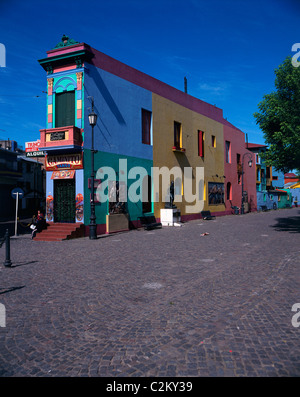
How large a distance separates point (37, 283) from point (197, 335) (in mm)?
4029

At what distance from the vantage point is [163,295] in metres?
5.56

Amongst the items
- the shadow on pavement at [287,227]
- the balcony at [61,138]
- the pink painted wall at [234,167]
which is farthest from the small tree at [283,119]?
the pink painted wall at [234,167]

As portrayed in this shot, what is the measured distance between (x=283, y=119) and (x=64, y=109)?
1140 cm

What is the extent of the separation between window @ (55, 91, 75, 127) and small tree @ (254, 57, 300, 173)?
9907 millimetres

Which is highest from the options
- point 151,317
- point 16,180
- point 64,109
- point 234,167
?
point 64,109

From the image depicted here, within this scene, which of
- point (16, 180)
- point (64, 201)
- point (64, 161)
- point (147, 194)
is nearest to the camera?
point (64, 161)

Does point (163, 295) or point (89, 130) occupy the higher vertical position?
point (89, 130)

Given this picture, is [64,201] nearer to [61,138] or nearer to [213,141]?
[61,138]

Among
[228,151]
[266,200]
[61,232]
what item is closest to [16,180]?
[228,151]

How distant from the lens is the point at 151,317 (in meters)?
4.55

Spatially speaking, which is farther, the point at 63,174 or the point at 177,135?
the point at 177,135

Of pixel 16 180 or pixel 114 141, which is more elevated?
pixel 114 141

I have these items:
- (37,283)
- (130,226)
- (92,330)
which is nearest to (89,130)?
(130,226)
